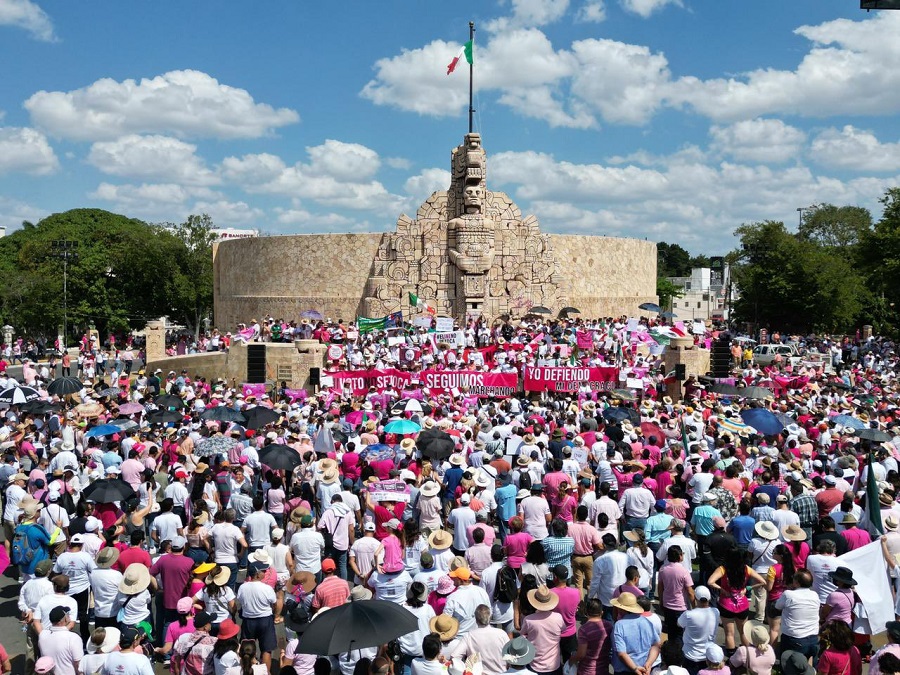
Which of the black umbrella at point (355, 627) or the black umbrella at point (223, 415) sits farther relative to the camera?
the black umbrella at point (223, 415)

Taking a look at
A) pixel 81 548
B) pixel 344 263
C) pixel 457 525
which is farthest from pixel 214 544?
pixel 344 263

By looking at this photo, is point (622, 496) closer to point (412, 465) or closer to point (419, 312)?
point (412, 465)

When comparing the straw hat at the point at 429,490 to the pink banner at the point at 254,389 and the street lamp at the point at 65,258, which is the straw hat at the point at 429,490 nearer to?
the pink banner at the point at 254,389

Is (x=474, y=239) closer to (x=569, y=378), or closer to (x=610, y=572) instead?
(x=569, y=378)

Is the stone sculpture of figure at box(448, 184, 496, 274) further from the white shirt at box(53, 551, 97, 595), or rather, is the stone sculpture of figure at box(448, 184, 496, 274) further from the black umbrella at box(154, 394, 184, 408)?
the white shirt at box(53, 551, 97, 595)

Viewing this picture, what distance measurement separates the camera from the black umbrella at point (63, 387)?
17.1 meters

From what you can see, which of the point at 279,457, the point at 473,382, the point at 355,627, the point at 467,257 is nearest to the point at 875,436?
the point at 279,457

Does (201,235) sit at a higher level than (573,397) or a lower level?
higher

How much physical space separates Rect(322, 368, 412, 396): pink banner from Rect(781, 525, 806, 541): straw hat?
1324 cm

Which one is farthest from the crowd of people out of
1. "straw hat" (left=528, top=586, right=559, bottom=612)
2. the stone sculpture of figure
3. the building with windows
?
the building with windows

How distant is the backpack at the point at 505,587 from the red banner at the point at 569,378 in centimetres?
1477

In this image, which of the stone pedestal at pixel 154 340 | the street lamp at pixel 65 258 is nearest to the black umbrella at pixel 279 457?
the stone pedestal at pixel 154 340

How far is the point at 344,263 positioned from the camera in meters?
37.5

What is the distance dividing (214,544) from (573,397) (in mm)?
13925
